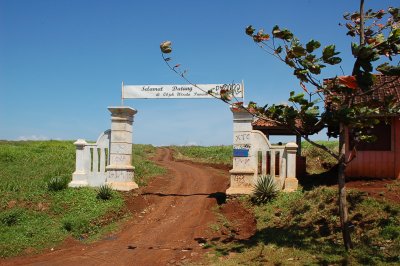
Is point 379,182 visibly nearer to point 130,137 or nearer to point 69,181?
point 130,137

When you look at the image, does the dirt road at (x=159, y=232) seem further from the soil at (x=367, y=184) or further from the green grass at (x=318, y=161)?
the green grass at (x=318, y=161)

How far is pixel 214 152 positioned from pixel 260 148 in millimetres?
19582

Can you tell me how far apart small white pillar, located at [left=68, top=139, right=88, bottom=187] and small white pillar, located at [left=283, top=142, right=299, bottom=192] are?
669 cm

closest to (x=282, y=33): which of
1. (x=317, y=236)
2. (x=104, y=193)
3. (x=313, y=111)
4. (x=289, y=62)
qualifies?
(x=289, y=62)

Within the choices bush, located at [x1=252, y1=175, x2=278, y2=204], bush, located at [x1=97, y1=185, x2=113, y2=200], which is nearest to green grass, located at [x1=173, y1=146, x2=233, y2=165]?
bush, located at [x1=252, y1=175, x2=278, y2=204]

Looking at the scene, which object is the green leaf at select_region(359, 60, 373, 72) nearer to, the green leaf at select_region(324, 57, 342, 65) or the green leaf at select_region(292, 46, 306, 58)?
the green leaf at select_region(324, 57, 342, 65)

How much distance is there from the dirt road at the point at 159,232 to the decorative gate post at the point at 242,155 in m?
1.00

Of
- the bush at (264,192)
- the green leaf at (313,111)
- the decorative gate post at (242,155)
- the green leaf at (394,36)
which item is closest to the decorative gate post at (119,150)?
the decorative gate post at (242,155)

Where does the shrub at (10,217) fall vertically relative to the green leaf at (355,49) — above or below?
below

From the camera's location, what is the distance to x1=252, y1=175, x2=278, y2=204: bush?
11.9 metres

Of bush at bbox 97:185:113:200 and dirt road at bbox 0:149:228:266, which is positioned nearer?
dirt road at bbox 0:149:228:266

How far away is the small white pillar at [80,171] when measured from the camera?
13844mm

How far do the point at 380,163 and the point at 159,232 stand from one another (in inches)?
318

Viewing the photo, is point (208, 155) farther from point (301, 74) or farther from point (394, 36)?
point (394, 36)
